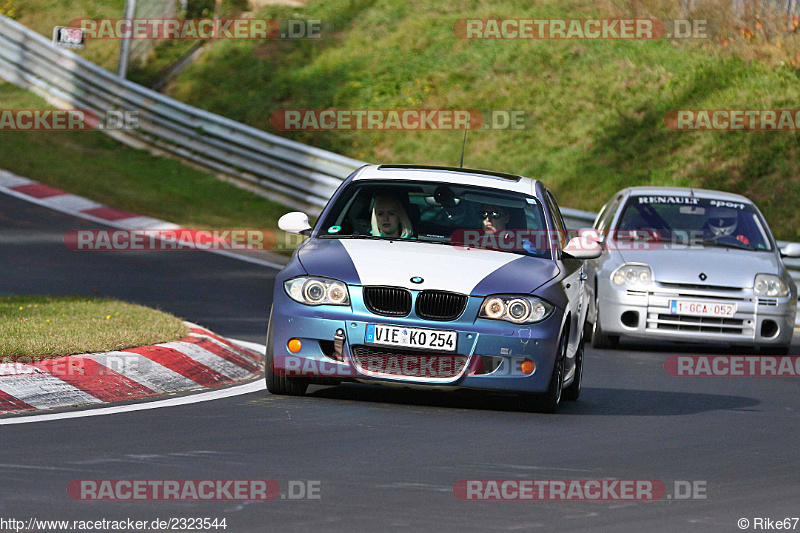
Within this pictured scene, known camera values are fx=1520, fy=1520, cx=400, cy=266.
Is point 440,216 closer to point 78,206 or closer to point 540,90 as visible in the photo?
point 78,206

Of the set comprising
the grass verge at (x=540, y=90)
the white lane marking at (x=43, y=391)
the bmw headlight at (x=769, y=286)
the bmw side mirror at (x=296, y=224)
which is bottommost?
the white lane marking at (x=43, y=391)

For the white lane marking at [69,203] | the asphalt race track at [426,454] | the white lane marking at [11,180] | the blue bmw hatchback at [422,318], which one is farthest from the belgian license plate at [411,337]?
the white lane marking at [11,180]

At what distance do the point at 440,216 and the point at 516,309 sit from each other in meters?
1.32

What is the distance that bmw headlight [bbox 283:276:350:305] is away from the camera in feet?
28.7

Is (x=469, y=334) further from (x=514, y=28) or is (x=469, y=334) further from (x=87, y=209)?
(x=514, y=28)

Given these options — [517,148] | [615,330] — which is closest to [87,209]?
[517,148]

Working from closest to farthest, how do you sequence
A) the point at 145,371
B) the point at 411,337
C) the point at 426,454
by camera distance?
the point at 426,454 → the point at 411,337 → the point at 145,371

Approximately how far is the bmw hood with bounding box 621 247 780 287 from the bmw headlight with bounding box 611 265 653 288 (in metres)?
0.05

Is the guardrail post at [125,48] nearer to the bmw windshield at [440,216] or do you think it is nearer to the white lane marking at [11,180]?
the white lane marking at [11,180]

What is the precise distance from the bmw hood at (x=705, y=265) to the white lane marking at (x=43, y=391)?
6954 mm

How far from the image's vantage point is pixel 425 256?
29.8 ft

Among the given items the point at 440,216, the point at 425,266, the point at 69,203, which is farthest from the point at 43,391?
the point at 69,203

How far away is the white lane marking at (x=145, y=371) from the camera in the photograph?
29.9 ft

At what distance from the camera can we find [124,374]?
29.9 feet
